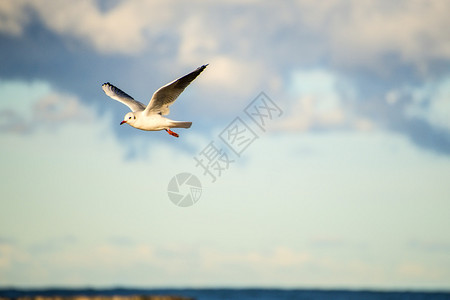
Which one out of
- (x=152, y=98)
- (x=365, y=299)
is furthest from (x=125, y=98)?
(x=365, y=299)

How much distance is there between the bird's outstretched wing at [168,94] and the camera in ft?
78.9

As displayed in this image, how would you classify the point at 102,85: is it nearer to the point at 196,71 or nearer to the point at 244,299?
the point at 196,71

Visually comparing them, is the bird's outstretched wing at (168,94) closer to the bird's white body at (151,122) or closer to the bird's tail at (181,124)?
the bird's white body at (151,122)

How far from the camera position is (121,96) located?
28.8m

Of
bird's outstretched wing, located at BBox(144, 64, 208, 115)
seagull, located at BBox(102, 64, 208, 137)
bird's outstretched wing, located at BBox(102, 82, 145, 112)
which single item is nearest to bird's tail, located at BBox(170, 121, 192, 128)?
seagull, located at BBox(102, 64, 208, 137)

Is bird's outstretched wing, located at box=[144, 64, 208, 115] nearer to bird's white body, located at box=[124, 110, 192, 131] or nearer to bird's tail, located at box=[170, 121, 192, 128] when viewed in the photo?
bird's white body, located at box=[124, 110, 192, 131]

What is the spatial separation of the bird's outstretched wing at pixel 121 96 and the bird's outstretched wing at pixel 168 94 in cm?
156

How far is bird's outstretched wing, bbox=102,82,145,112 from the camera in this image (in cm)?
2734

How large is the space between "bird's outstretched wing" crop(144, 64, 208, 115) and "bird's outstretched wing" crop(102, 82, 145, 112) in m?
1.56

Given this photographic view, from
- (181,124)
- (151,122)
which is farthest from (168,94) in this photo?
(151,122)

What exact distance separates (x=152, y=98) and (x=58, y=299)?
275 inches

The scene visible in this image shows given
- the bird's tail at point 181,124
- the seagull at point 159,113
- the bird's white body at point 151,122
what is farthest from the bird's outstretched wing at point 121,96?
the bird's tail at point 181,124

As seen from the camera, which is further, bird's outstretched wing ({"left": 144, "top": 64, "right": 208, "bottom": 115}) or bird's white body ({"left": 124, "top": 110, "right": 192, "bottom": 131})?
bird's white body ({"left": 124, "top": 110, "right": 192, "bottom": 131})

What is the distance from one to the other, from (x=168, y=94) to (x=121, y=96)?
172 inches
